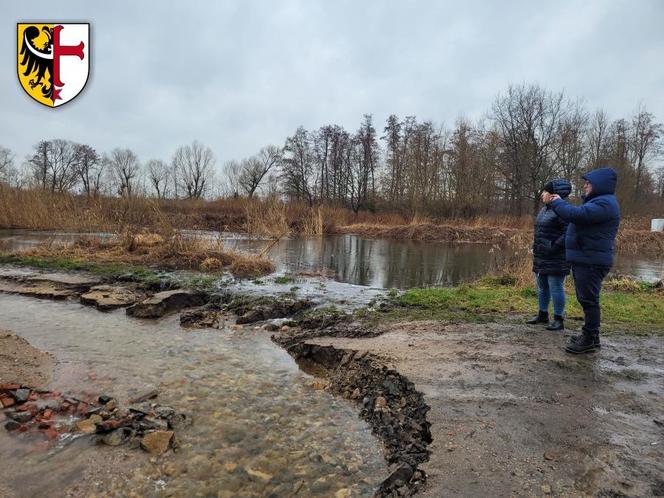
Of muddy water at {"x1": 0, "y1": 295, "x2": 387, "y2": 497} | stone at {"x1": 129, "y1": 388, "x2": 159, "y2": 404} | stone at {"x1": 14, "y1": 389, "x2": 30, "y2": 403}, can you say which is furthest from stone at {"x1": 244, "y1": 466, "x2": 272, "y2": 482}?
stone at {"x1": 14, "y1": 389, "x2": 30, "y2": 403}

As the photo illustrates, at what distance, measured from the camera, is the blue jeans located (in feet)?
17.7

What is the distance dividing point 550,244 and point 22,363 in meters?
6.47

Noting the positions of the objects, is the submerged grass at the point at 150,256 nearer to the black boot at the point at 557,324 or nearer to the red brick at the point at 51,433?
the black boot at the point at 557,324

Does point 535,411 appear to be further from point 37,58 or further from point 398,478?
point 37,58

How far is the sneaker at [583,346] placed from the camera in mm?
4594

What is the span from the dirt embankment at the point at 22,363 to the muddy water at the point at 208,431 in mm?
138

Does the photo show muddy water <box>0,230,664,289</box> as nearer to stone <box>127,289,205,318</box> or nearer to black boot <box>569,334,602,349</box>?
stone <box>127,289,205,318</box>

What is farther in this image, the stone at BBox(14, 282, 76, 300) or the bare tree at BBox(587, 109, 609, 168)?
the bare tree at BBox(587, 109, 609, 168)

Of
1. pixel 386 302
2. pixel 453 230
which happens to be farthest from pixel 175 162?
pixel 386 302

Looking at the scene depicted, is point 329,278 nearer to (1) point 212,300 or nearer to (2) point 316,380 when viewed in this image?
(1) point 212,300

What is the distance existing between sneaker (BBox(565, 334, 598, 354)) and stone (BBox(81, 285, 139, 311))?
278 inches

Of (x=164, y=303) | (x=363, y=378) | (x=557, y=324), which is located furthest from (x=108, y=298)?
(x=557, y=324)

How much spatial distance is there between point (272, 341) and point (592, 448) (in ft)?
13.0

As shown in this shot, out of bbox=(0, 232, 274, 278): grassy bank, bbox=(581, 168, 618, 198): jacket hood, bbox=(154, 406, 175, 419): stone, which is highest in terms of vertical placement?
bbox=(581, 168, 618, 198): jacket hood
